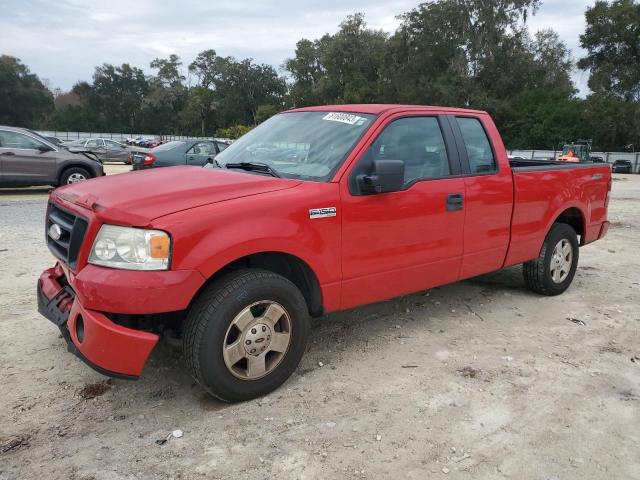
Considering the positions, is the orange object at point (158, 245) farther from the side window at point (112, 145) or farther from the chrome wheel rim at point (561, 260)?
the side window at point (112, 145)

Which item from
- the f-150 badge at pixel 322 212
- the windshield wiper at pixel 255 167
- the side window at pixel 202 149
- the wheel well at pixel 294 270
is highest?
the side window at pixel 202 149

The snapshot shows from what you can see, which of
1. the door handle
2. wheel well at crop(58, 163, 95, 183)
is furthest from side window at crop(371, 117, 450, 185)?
wheel well at crop(58, 163, 95, 183)

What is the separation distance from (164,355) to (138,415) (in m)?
0.80

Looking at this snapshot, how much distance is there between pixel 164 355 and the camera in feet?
12.6

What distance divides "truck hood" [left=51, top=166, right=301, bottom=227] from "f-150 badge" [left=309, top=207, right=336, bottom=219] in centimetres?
22

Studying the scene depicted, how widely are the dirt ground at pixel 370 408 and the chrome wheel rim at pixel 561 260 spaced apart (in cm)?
60

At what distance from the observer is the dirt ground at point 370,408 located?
8.59ft

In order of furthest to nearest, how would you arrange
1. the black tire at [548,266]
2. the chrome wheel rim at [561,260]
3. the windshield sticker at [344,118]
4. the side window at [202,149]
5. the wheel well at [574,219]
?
the side window at [202,149] → the wheel well at [574,219] → the chrome wheel rim at [561,260] → the black tire at [548,266] → the windshield sticker at [344,118]

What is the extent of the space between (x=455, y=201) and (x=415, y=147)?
1.73 ft

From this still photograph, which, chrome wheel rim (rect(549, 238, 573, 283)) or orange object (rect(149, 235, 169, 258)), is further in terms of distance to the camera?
chrome wheel rim (rect(549, 238, 573, 283))

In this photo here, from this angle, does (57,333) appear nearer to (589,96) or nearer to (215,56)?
(589,96)

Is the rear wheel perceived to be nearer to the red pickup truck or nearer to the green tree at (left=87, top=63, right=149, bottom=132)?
the red pickup truck

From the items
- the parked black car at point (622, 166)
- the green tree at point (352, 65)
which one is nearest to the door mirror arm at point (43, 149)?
the parked black car at point (622, 166)

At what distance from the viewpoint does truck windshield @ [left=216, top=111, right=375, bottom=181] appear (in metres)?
3.62
